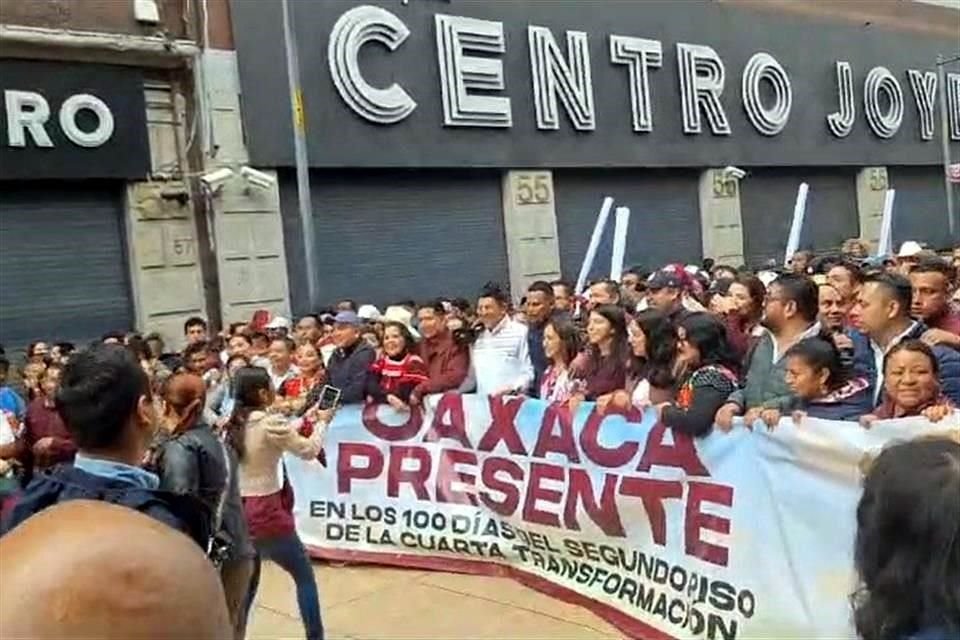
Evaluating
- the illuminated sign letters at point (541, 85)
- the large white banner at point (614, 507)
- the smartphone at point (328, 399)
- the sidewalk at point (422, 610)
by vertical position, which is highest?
the illuminated sign letters at point (541, 85)

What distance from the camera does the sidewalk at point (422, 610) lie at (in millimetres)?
5469

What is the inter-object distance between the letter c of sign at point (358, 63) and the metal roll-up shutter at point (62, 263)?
3.43 m

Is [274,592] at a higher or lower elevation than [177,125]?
lower

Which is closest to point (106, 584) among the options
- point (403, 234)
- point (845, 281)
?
point (845, 281)

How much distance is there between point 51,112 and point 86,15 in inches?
47.8

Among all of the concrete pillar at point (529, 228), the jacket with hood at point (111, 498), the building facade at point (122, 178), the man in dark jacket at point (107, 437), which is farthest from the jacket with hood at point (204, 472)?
the concrete pillar at point (529, 228)

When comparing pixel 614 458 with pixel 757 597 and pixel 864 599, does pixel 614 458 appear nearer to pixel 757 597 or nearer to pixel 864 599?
pixel 757 597

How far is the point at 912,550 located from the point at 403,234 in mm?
14451

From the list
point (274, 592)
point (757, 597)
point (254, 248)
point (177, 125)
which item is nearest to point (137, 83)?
point (177, 125)

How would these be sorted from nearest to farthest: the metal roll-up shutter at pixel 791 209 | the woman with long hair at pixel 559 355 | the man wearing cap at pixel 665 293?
the woman with long hair at pixel 559 355, the man wearing cap at pixel 665 293, the metal roll-up shutter at pixel 791 209

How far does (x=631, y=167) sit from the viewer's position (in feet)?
62.2

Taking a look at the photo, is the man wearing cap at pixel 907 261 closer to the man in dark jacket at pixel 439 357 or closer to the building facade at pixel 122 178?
the man in dark jacket at pixel 439 357

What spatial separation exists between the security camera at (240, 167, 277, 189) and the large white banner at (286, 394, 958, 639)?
7273 mm

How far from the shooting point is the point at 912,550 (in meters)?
1.68
